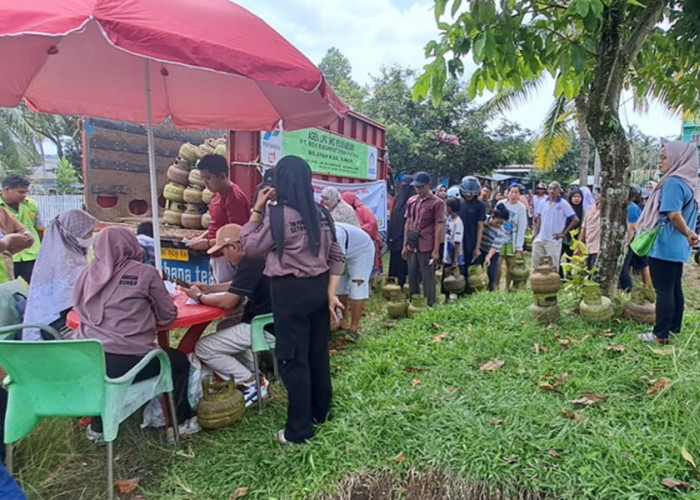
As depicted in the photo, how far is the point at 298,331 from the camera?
2.64 m

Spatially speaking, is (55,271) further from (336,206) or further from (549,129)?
(549,129)

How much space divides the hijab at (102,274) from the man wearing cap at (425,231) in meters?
3.68

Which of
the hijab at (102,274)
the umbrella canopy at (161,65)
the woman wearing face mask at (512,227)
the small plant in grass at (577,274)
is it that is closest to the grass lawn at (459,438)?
the small plant in grass at (577,274)

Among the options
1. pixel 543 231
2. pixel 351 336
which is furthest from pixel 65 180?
pixel 543 231

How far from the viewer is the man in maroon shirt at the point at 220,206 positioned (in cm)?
394

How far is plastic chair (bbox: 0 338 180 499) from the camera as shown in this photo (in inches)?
86.0

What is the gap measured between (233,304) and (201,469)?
100 cm

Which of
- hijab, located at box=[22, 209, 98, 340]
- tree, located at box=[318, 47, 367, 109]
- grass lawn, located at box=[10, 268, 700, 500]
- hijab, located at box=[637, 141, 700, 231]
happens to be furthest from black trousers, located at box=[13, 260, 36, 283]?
tree, located at box=[318, 47, 367, 109]

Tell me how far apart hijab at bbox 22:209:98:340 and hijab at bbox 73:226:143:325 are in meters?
0.64

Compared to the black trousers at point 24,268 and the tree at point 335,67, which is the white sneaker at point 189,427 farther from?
the tree at point 335,67

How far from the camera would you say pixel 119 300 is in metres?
2.55

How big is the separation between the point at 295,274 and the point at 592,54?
138 inches

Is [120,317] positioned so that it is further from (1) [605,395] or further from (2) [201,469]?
(1) [605,395]

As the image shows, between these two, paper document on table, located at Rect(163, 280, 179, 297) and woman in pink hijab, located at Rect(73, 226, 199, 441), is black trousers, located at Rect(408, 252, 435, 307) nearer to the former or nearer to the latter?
paper document on table, located at Rect(163, 280, 179, 297)
